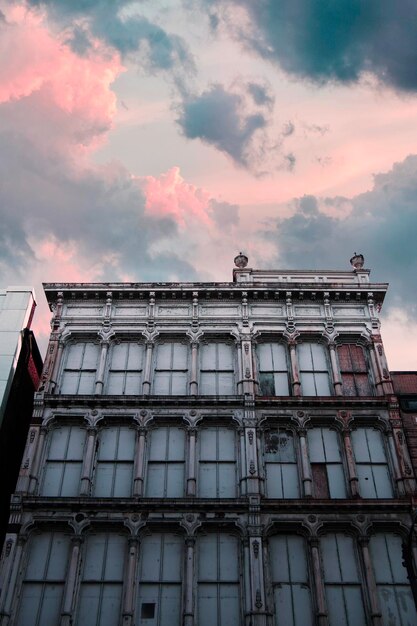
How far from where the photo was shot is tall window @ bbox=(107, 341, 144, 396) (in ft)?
85.8

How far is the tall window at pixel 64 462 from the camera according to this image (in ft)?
76.4

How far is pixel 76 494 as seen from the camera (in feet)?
75.5

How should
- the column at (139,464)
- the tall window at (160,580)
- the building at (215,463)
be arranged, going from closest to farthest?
the tall window at (160,580) < the building at (215,463) < the column at (139,464)

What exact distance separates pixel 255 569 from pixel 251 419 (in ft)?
19.1

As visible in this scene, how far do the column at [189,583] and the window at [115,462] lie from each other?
3084 millimetres

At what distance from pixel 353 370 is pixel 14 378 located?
48.2 ft

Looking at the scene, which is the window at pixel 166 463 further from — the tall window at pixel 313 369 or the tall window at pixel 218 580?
the tall window at pixel 313 369

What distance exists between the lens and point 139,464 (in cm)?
2350

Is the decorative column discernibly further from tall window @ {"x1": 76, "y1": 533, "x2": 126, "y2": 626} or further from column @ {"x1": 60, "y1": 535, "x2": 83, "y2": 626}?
column @ {"x1": 60, "y1": 535, "x2": 83, "y2": 626}

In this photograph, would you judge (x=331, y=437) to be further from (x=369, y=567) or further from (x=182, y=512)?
(x=182, y=512)

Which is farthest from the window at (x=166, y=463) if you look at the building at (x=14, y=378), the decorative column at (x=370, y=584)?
the decorative column at (x=370, y=584)

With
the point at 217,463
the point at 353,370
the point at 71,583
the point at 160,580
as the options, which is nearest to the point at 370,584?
the point at 217,463

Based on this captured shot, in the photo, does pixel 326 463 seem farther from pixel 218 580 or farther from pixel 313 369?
pixel 218 580

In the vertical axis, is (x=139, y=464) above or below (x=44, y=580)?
above
